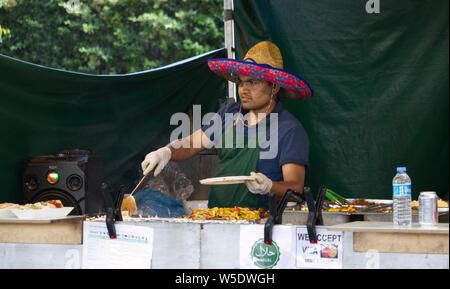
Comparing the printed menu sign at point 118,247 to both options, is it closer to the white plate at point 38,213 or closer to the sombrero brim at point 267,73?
the white plate at point 38,213

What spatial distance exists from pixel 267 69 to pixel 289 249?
1698 millimetres

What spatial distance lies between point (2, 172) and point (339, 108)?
8.29 ft

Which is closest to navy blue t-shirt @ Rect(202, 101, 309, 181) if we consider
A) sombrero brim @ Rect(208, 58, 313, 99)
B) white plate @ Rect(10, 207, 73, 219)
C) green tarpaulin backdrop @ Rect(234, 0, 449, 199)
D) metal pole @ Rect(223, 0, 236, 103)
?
sombrero brim @ Rect(208, 58, 313, 99)

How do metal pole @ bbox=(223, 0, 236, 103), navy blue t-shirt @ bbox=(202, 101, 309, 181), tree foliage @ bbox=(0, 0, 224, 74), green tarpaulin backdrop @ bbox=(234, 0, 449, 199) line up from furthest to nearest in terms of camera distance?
tree foliage @ bbox=(0, 0, 224, 74) < metal pole @ bbox=(223, 0, 236, 103) < green tarpaulin backdrop @ bbox=(234, 0, 449, 199) < navy blue t-shirt @ bbox=(202, 101, 309, 181)

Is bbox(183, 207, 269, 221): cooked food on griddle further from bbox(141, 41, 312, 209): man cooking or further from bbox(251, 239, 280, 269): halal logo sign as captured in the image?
bbox(141, 41, 312, 209): man cooking

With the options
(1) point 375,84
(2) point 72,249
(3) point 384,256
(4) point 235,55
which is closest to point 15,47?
(4) point 235,55

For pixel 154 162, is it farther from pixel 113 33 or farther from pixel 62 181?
pixel 113 33

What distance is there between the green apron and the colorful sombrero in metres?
0.41

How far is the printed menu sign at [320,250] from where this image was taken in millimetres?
2635

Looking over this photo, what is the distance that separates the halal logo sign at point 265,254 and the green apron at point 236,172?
132cm

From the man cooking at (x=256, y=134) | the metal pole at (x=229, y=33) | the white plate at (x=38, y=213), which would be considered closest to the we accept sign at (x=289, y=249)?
the white plate at (x=38, y=213)

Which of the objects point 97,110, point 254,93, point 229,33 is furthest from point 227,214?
point 229,33

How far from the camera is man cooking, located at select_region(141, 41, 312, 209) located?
13.1ft

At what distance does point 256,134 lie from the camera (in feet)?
13.5
